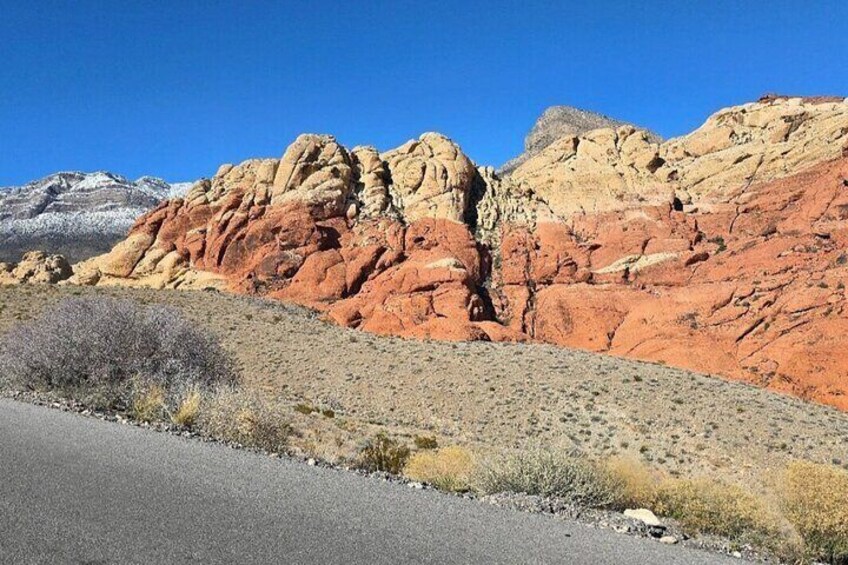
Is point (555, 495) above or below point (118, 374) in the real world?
below

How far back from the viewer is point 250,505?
6809mm

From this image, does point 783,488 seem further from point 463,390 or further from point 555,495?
point 463,390

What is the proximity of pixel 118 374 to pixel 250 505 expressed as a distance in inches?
557

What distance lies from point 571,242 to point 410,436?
141ft

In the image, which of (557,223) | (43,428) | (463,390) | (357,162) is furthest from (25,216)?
(43,428)

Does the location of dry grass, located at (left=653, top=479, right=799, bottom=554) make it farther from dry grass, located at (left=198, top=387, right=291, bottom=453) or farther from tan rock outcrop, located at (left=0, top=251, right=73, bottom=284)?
tan rock outcrop, located at (left=0, top=251, right=73, bottom=284)

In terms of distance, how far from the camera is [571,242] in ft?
204

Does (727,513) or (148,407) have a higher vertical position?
(148,407)

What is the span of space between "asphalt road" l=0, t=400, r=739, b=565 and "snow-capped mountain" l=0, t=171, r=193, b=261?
373ft

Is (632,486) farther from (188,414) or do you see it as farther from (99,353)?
(99,353)

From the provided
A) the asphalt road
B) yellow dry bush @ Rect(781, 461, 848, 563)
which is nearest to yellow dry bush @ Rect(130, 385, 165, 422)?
the asphalt road

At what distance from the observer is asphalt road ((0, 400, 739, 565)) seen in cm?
540

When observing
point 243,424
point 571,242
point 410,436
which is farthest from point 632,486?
point 571,242

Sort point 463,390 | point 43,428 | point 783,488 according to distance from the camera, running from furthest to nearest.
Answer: point 463,390, point 43,428, point 783,488
